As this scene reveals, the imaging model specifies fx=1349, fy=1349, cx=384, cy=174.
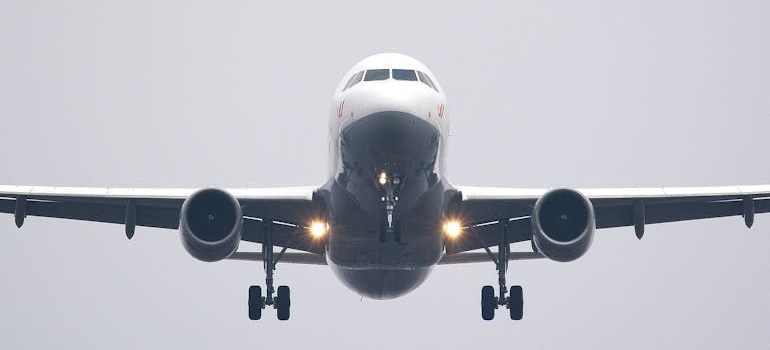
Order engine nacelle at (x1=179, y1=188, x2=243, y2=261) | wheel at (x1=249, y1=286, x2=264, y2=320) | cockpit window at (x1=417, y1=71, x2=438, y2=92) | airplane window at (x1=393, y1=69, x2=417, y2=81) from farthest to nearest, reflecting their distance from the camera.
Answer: wheel at (x1=249, y1=286, x2=264, y2=320) → engine nacelle at (x1=179, y1=188, x2=243, y2=261) → cockpit window at (x1=417, y1=71, x2=438, y2=92) → airplane window at (x1=393, y1=69, x2=417, y2=81)

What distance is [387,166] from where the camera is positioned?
87.7ft

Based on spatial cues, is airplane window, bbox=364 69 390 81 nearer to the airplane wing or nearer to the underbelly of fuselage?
the underbelly of fuselage

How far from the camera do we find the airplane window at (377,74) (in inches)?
1088

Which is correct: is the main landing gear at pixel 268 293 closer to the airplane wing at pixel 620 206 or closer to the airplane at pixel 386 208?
the airplane at pixel 386 208

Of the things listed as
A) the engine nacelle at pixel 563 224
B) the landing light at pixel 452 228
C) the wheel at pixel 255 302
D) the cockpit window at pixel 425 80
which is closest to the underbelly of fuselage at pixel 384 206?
the landing light at pixel 452 228

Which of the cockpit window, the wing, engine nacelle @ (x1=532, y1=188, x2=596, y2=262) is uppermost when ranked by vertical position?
the cockpit window

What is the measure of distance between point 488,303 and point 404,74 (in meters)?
9.32

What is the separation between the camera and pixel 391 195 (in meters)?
27.5

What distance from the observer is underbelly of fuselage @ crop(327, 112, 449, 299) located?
26.4m

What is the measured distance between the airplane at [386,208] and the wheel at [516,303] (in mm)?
37

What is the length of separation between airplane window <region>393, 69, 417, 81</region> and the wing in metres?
4.19

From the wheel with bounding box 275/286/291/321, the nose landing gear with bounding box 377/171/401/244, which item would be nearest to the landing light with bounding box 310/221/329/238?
the nose landing gear with bounding box 377/171/401/244

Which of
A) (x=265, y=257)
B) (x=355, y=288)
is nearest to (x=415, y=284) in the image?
(x=355, y=288)

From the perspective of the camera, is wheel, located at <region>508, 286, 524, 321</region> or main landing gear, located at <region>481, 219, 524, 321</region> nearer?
main landing gear, located at <region>481, 219, 524, 321</region>
